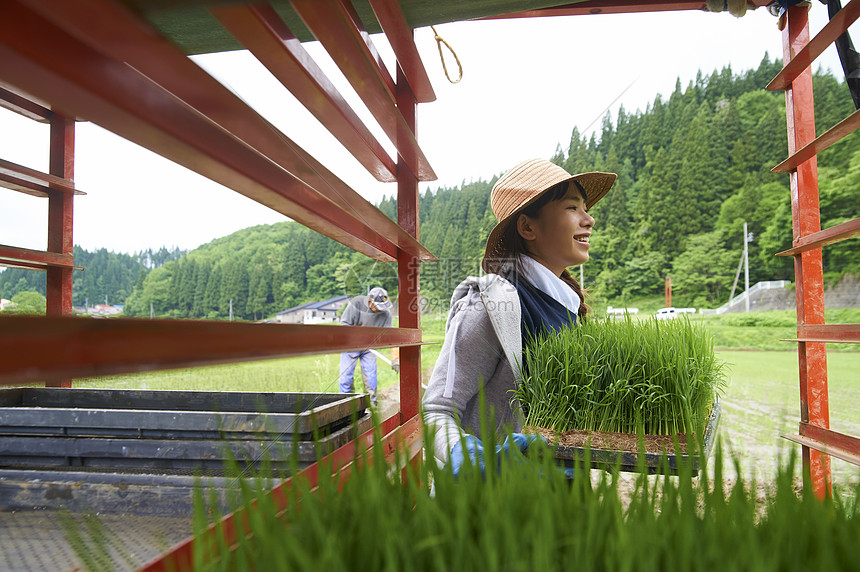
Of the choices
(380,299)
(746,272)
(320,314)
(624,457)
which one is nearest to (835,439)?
(624,457)

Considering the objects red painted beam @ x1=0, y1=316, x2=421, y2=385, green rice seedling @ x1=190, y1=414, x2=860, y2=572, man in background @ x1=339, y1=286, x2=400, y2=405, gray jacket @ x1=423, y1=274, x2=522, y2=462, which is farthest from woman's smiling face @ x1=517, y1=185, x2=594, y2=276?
man in background @ x1=339, y1=286, x2=400, y2=405

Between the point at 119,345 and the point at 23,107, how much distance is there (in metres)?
2.56

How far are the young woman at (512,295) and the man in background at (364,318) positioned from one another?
3.00 metres

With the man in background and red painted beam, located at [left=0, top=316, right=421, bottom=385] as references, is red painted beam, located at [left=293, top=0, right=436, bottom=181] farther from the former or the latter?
the man in background

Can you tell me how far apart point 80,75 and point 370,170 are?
97 centimetres

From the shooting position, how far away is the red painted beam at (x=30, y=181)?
173 cm

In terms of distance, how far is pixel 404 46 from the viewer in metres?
1.18

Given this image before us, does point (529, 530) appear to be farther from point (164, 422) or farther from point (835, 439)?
point (835, 439)

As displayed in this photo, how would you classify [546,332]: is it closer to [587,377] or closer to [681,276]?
[587,377]

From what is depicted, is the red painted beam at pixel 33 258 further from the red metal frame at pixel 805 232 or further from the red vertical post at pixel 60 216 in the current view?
the red metal frame at pixel 805 232

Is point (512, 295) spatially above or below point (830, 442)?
above

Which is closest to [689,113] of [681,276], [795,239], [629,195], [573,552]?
[629,195]

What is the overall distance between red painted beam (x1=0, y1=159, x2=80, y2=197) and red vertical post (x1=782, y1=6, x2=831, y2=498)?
3.15 metres

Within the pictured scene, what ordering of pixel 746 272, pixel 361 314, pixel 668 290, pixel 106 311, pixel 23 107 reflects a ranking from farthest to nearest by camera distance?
1. pixel 668 290
2. pixel 746 272
3. pixel 361 314
4. pixel 106 311
5. pixel 23 107
